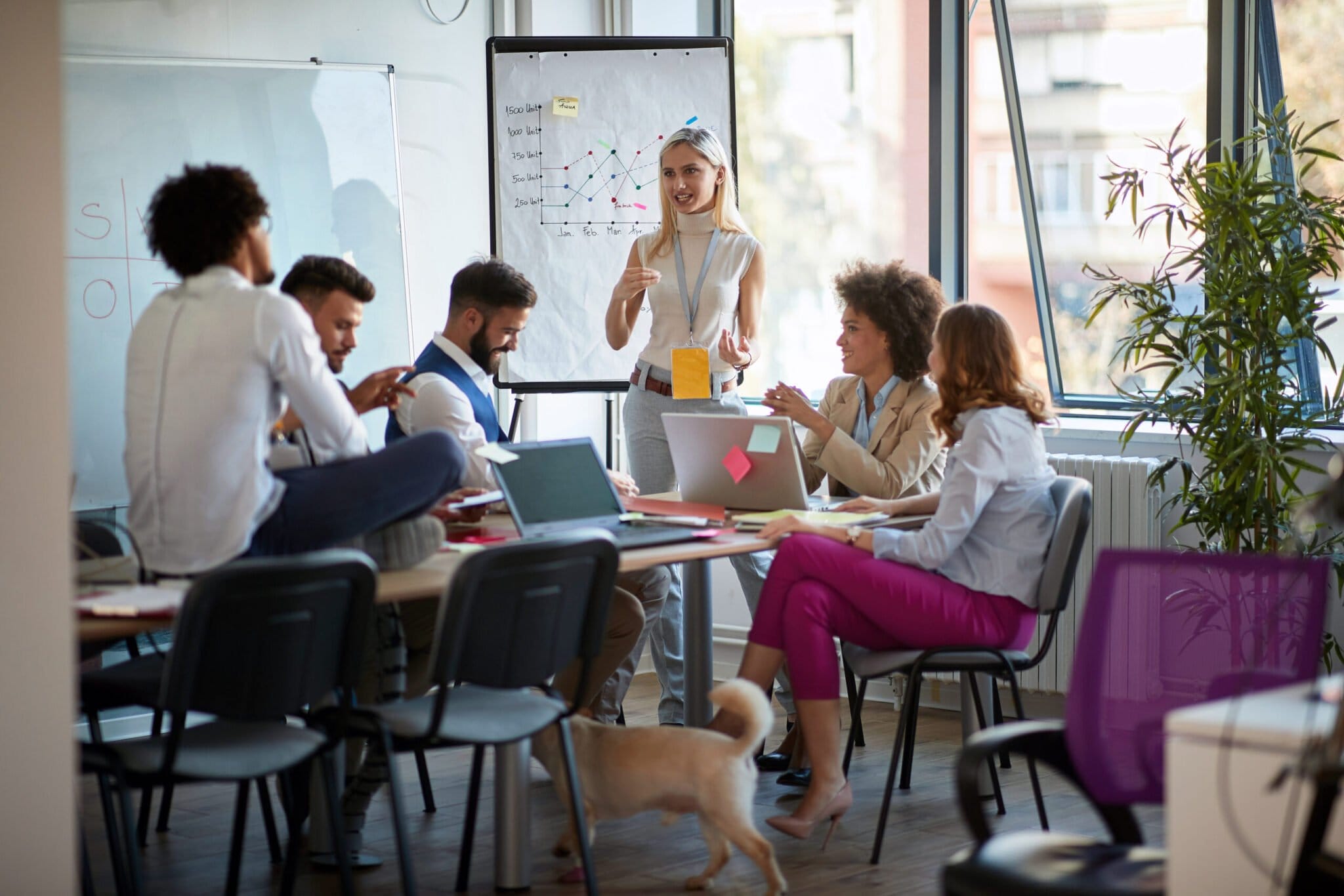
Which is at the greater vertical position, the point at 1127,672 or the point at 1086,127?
the point at 1086,127

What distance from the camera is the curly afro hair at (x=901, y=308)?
12.8ft

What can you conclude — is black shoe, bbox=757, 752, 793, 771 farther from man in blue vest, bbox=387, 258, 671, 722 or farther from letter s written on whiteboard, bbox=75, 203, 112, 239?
letter s written on whiteboard, bbox=75, 203, 112, 239

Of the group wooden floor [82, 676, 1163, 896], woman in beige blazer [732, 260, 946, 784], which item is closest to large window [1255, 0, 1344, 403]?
woman in beige blazer [732, 260, 946, 784]

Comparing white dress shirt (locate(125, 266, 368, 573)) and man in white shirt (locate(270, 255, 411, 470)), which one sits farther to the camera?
man in white shirt (locate(270, 255, 411, 470))

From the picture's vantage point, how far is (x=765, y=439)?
3584mm

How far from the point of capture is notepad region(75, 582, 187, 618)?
239 centimetres

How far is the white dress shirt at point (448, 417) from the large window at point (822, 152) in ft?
7.20

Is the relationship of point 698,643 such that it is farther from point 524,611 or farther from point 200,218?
point 200,218

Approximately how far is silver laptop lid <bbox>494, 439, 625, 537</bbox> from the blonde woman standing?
959 millimetres

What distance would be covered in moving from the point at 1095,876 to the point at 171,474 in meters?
1.63

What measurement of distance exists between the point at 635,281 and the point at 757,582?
0.95 meters

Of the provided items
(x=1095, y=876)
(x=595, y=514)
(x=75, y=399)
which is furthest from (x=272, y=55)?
(x=1095, y=876)

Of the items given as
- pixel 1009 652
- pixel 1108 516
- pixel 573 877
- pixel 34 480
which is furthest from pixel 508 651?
pixel 1108 516

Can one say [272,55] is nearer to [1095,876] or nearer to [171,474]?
[171,474]
